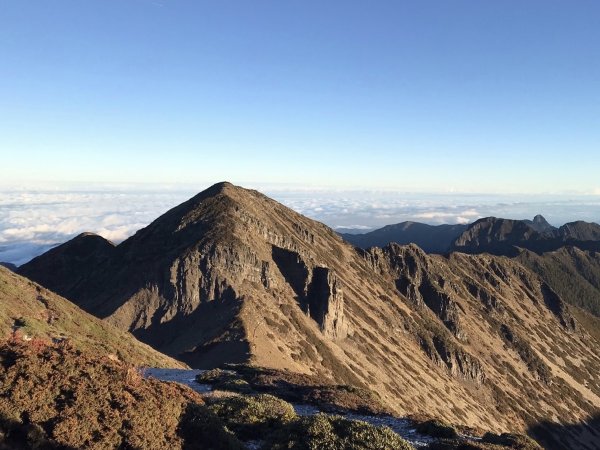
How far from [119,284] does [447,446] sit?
96.5 m

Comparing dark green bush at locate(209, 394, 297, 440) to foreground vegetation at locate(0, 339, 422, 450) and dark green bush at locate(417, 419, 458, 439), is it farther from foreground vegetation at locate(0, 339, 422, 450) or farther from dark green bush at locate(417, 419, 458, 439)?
dark green bush at locate(417, 419, 458, 439)

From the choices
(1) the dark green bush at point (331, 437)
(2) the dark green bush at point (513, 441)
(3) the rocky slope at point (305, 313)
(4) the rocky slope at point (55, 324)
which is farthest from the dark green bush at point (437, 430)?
(3) the rocky slope at point (305, 313)

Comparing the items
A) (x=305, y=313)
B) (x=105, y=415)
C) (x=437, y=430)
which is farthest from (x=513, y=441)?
(x=305, y=313)

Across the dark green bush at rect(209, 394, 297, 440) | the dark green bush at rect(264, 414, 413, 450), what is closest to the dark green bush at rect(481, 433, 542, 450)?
the dark green bush at rect(264, 414, 413, 450)

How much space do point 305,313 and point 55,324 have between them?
69.9m

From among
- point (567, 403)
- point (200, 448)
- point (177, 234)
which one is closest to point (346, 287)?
point (177, 234)

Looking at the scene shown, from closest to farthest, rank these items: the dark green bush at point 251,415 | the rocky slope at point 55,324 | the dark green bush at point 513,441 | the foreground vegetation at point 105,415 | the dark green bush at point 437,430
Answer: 1. the foreground vegetation at point 105,415
2. the dark green bush at point 251,415
3. the dark green bush at point 513,441
4. the dark green bush at point 437,430
5. the rocky slope at point 55,324

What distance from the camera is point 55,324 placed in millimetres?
42531

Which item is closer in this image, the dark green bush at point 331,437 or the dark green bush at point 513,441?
the dark green bush at point 331,437

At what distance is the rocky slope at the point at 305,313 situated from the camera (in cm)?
8869

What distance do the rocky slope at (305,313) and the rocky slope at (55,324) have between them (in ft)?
82.9

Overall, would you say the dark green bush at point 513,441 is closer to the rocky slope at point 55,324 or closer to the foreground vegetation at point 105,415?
the foreground vegetation at point 105,415

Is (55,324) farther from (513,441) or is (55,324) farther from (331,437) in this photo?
(513,441)

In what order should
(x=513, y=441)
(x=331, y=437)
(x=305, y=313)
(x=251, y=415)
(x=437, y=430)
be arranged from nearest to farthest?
(x=331, y=437) < (x=251, y=415) < (x=513, y=441) < (x=437, y=430) < (x=305, y=313)
